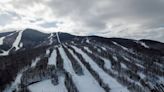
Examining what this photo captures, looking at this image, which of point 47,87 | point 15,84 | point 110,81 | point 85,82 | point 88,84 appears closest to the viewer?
point 47,87

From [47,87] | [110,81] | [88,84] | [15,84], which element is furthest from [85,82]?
[15,84]

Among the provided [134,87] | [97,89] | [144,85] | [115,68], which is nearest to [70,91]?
[97,89]

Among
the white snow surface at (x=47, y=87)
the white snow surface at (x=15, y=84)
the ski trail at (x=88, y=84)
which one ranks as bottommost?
the white snow surface at (x=15, y=84)

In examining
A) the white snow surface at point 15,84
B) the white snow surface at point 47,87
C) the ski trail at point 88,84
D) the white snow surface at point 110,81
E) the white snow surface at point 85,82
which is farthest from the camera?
the white snow surface at point 15,84

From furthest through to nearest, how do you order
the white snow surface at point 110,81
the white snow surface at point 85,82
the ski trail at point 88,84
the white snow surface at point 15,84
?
the white snow surface at point 15,84
the white snow surface at point 85,82
the ski trail at point 88,84
the white snow surface at point 110,81

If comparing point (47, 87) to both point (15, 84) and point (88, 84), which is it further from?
point (15, 84)

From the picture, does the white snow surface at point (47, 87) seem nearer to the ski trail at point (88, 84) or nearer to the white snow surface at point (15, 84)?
the ski trail at point (88, 84)

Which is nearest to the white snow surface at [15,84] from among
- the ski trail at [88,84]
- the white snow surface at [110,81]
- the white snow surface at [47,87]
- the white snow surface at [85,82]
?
the white snow surface at [47,87]

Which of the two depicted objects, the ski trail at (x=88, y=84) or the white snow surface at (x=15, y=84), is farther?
the white snow surface at (x=15, y=84)

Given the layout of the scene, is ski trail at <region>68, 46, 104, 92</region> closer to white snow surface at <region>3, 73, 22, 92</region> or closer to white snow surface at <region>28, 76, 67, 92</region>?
white snow surface at <region>28, 76, 67, 92</region>
